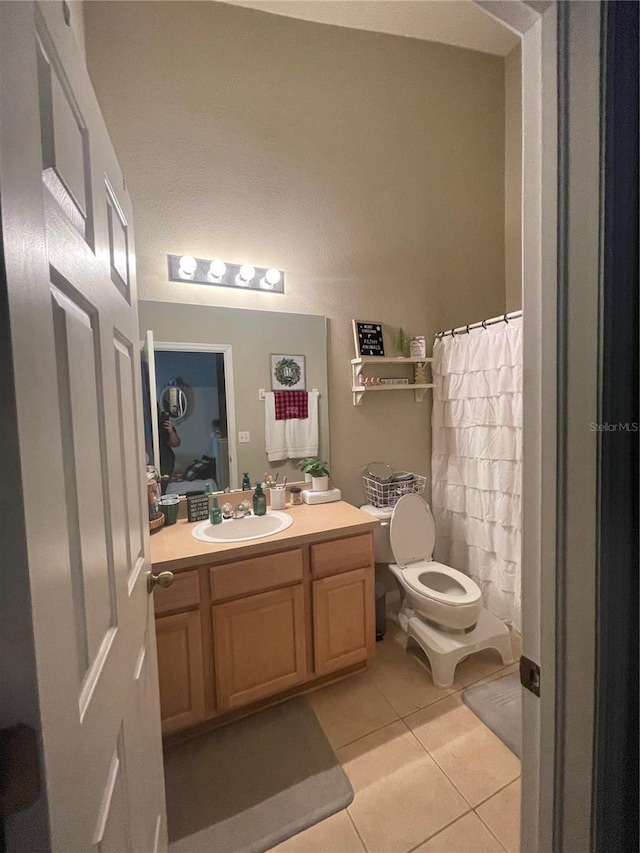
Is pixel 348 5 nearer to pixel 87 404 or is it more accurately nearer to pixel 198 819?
pixel 87 404

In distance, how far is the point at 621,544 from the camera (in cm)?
50

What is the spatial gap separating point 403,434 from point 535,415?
1.90 meters

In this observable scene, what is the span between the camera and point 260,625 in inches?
60.4

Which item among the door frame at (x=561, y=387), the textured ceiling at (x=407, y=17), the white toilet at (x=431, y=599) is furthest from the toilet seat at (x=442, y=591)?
the textured ceiling at (x=407, y=17)

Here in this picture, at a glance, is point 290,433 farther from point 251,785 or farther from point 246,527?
point 251,785

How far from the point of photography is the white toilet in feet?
5.83

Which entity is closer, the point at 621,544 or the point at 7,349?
the point at 7,349

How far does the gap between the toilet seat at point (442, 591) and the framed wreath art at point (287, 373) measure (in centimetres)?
126

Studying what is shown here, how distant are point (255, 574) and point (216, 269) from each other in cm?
154

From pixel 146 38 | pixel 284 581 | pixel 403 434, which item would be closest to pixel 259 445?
pixel 284 581

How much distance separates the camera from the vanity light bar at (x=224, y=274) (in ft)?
5.94

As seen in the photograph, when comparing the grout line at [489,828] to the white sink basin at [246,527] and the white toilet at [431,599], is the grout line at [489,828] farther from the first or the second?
the white sink basin at [246,527]

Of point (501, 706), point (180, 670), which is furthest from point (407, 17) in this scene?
point (501, 706)

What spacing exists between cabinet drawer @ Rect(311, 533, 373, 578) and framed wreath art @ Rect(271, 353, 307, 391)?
927mm
